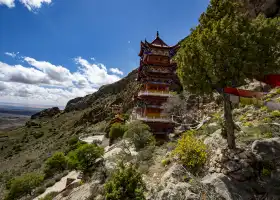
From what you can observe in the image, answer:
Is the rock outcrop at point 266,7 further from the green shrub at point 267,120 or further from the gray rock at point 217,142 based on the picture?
the gray rock at point 217,142

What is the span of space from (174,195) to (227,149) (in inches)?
130

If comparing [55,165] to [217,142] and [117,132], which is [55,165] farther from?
[217,142]

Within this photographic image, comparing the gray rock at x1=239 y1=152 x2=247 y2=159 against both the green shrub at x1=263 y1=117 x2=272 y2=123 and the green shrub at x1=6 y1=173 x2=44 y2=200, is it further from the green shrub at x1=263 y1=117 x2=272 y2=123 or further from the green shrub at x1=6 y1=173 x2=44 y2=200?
the green shrub at x1=6 y1=173 x2=44 y2=200

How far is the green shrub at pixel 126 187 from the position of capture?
841 cm

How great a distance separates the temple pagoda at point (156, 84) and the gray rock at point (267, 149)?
51.8 ft

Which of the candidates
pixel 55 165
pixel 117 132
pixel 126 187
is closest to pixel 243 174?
pixel 126 187

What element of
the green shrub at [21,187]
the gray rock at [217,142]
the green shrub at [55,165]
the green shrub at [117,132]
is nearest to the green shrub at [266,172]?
the gray rock at [217,142]

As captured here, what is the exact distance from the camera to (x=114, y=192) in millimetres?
8523

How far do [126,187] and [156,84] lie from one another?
18800mm

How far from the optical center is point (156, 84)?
2616 cm

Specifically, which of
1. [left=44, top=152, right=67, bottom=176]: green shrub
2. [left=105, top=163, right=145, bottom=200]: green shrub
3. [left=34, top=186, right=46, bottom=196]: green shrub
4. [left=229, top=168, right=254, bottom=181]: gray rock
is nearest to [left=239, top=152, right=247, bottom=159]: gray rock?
[left=229, top=168, right=254, bottom=181]: gray rock

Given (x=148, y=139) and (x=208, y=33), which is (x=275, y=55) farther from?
(x=148, y=139)

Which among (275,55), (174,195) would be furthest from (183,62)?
(174,195)

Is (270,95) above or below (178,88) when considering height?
below
